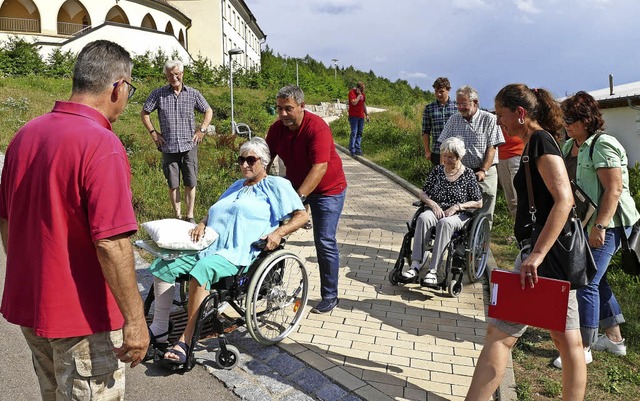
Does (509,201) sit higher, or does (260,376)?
(509,201)

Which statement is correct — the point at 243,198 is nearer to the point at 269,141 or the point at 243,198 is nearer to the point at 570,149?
the point at 269,141

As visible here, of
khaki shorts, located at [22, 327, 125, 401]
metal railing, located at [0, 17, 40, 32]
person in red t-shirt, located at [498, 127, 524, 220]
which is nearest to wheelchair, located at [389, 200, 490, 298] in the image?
person in red t-shirt, located at [498, 127, 524, 220]

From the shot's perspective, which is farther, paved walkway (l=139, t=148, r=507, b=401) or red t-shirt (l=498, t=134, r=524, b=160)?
red t-shirt (l=498, t=134, r=524, b=160)

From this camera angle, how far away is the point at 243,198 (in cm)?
408

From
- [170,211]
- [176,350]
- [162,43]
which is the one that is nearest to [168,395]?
[176,350]

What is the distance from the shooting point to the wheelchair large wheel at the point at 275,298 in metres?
3.64

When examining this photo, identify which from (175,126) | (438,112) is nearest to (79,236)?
(175,126)

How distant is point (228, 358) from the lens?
11.7ft

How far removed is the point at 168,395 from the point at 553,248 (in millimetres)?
2402

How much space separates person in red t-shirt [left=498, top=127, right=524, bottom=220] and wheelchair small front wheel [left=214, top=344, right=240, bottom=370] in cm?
395

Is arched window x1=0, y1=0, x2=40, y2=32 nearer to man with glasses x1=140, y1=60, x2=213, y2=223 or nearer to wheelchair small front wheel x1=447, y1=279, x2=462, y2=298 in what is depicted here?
man with glasses x1=140, y1=60, x2=213, y2=223

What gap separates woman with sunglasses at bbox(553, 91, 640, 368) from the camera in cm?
352

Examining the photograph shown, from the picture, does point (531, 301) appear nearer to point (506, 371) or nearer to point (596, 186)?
point (506, 371)

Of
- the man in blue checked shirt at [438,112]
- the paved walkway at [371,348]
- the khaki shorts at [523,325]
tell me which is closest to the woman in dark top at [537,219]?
the khaki shorts at [523,325]
